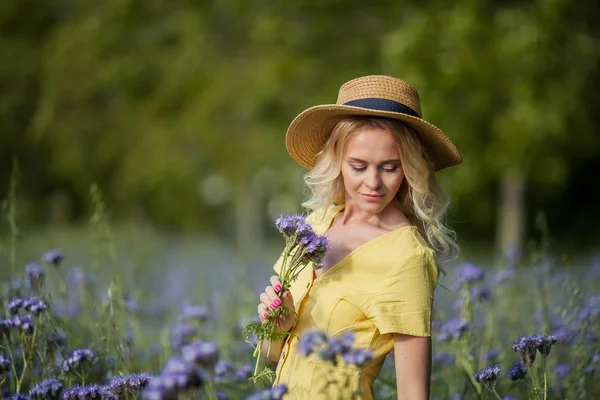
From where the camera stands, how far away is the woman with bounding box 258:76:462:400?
7.30 feet

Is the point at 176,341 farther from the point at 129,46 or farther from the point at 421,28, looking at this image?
the point at 129,46

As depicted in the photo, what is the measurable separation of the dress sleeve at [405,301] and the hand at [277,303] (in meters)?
0.20

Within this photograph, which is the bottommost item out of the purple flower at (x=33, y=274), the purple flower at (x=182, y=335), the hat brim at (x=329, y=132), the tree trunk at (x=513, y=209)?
the purple flower at (x=182, y=335)

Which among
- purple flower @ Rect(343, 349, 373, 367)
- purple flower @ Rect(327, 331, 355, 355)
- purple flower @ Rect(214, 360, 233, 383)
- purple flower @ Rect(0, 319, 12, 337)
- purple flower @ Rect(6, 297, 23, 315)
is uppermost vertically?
purple flower @ Rect(6, 297, 23, 315)

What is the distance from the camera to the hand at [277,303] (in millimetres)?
2273

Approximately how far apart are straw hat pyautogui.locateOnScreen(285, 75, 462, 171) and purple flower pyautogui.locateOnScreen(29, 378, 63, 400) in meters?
0.98

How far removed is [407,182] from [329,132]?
292 mm

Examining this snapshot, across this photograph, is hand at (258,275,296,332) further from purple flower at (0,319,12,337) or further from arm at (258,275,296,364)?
purple flower at (0,319,12,337)

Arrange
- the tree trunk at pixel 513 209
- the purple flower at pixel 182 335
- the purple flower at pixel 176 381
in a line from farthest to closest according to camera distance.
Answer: the tree trunk at pixel 513 209 → the purple flower at pixel 182 335 → the purple flower at pixel 176 381

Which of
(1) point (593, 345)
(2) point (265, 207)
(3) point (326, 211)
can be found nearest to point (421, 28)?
(1) point (593, 345)

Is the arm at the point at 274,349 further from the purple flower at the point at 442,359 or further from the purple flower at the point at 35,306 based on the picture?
the purple flower at the point at 442,359

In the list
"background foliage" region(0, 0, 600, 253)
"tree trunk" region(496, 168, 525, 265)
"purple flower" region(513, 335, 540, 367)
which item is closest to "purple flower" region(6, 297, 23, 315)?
"purple flower" region(513, 335, 540, 367)

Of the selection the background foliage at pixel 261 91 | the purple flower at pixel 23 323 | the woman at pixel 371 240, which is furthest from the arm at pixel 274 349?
the background foliage at pixel 261 91

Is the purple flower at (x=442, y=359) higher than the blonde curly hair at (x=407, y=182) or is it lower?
lower
